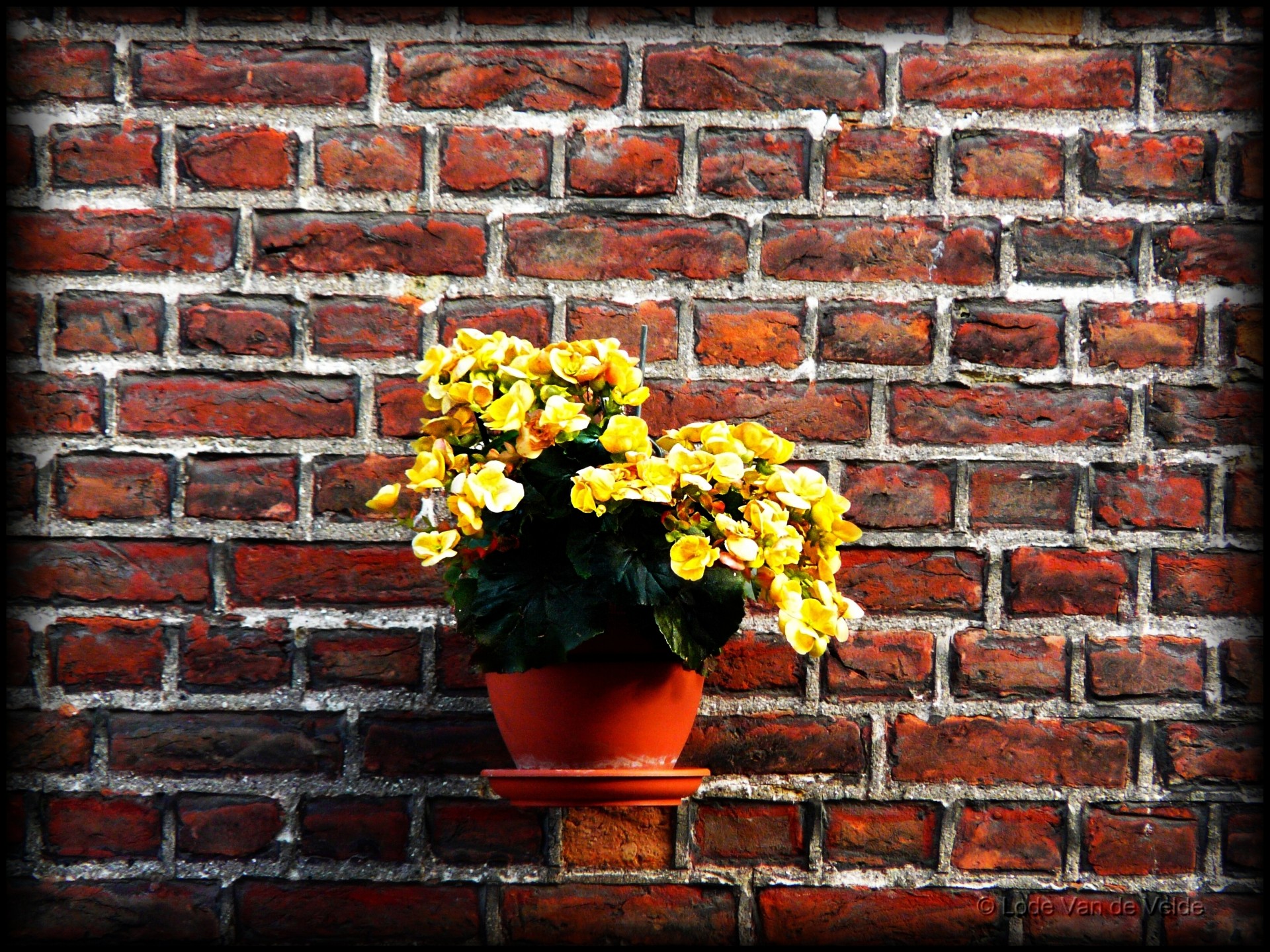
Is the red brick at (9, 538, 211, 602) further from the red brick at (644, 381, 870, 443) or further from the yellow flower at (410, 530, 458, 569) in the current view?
the red brick at (644, 381, 870, 443)

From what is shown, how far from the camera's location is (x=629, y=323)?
1291 millimetres

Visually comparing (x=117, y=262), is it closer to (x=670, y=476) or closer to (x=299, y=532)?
(x=299, y=532)

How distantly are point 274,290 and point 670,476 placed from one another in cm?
58

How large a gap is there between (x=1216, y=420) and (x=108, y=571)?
127 cm

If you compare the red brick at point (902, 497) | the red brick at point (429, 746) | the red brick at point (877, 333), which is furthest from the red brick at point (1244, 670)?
the red brick at point (429, 746)

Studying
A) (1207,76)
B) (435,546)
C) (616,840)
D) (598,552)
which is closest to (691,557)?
(598,552)

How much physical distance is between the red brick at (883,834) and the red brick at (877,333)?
504 mm

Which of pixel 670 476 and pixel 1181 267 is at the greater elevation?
pixel 1181 267

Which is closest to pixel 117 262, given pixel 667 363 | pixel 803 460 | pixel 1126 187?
pixel 667 363

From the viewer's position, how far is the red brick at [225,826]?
125 cm

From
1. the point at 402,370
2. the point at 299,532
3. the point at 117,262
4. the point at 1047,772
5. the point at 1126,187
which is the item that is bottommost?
the point at 1047,772

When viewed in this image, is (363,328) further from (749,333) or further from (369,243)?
(749,333)

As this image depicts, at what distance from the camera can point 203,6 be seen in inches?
51.6

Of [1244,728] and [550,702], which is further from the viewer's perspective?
[1244,728]
